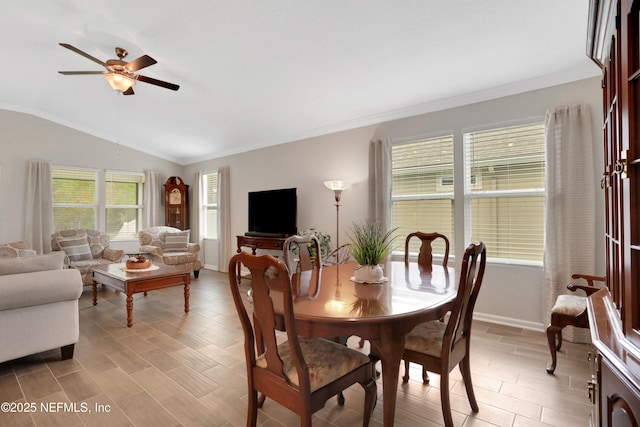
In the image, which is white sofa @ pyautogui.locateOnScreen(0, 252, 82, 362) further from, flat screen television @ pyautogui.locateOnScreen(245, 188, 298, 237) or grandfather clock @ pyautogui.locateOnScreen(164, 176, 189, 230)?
grandfather clock @ pyautogui.locateOnScreen(164, 176, 189, 230)

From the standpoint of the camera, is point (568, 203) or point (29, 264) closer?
point (29, 264)

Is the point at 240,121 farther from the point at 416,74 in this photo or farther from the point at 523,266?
the point at 523,266

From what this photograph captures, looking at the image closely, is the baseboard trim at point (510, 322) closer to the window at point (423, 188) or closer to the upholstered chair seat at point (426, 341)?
the window at point (423, 188)

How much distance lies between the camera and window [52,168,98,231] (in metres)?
5.79

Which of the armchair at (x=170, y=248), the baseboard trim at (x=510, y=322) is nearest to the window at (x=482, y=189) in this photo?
the baseboard trim at (x=510, y=322)

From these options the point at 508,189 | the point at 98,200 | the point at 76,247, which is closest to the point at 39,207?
the point at 98,200

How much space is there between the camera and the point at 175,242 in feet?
18.8

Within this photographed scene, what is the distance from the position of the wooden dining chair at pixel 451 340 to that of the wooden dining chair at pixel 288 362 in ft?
1.03

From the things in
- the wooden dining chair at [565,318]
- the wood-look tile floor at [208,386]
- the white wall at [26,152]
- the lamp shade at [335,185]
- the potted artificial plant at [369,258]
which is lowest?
the wood-look tile floor at [208,386]

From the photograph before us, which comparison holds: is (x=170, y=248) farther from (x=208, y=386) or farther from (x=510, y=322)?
(x=510, y=322)

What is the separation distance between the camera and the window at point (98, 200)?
19.1 ft

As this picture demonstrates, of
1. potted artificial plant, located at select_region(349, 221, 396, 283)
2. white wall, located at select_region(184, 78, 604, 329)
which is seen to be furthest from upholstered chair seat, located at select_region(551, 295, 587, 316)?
potted artificial plant, located at select_region(349, 221, 396, 283)

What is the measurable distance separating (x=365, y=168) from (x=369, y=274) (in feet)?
8.50

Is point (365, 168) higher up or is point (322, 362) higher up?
point (365, 168)
